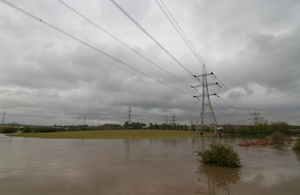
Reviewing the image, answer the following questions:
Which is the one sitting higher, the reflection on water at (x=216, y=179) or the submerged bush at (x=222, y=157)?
the submerged bush at (x=222, y=157)

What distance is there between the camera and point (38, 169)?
1083 centimetres

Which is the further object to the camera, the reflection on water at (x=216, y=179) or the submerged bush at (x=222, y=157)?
the submerged bush at (x=222, y=157)

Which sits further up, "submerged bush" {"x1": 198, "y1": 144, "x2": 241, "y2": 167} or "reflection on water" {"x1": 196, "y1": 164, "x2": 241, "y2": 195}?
"submerged bush" {"x1": 198, "y1": 144, "x2": 241, "y2": 167}

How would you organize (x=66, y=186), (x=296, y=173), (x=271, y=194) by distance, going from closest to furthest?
(x=271, y=194)
(x=66, y=186)
(x=296, y=173)

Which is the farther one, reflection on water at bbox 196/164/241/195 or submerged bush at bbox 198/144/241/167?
submerged bush at bbox 198/144/241/167

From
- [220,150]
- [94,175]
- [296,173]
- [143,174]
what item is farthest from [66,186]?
[296,173]

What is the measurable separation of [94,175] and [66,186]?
6.66ft

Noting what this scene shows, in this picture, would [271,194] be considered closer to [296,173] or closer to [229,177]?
[229,177]

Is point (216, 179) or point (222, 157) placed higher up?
point (222, 157)

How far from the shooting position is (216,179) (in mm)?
9172

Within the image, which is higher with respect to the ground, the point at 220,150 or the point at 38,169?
the point at 220,150

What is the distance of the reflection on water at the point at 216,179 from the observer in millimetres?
7707

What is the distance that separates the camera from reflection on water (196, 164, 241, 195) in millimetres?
7707

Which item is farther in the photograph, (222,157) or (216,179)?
(222,157)
